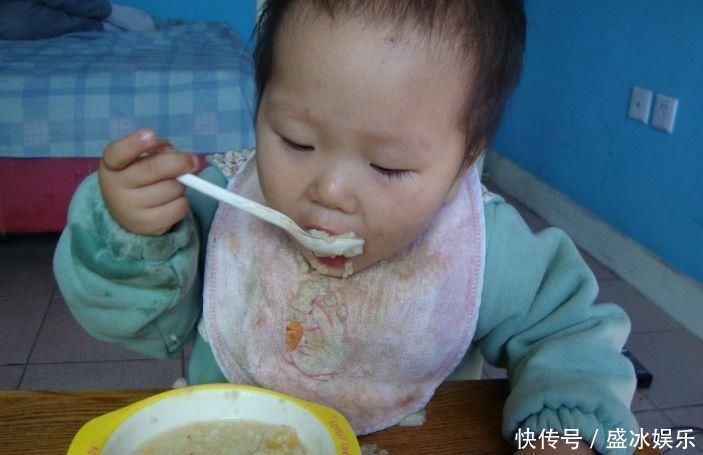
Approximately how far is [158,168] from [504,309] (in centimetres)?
45

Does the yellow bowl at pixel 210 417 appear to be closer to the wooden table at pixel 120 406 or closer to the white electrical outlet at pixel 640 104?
the wooden table at pixel 120 406

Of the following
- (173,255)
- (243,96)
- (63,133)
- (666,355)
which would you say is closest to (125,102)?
(63,133)

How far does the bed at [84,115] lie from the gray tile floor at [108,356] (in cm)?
28

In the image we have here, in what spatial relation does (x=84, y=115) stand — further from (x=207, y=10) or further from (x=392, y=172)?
(x=392, y=172)

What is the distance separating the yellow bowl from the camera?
54cm

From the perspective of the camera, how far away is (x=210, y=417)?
24.9 inches

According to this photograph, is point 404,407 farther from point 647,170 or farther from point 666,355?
point 647,170

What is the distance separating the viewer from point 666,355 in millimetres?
2131

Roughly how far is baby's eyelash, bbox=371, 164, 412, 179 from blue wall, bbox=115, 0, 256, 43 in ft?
10.5

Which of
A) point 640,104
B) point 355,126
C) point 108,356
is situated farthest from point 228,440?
point 640,104

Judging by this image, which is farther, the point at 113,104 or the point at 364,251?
the point at 113,104

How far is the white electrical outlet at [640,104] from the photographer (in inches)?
96.0

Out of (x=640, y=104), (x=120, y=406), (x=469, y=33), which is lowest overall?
(x=640, y=104)

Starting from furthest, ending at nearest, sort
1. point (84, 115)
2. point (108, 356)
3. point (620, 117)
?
point (620, 117)
point (84, 115)
point (108, 356)
